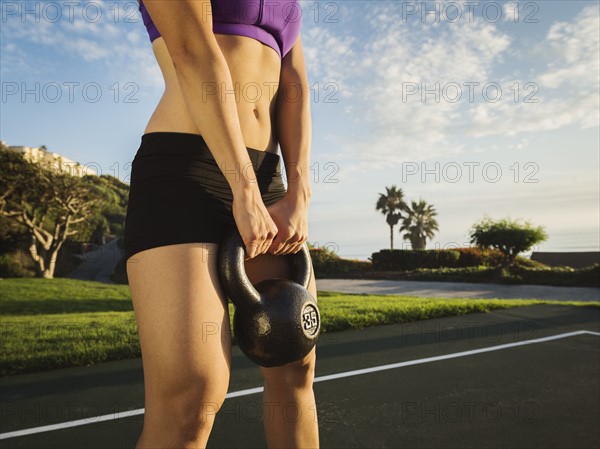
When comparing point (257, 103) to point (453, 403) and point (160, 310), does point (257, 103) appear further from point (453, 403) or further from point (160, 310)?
point (453, 403)

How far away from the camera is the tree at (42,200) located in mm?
19391

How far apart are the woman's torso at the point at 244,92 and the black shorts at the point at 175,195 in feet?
0.19

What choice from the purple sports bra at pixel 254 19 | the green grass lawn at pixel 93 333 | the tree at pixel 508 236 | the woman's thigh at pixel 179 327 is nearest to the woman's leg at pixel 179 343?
the woman's thigh at pixel 179 327

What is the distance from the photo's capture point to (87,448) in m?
2.15

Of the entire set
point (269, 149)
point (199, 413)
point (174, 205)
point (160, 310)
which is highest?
point (269, 149)

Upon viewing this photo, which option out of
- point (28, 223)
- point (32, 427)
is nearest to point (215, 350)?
point (32, 427)

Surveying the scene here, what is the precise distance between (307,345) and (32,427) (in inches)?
82.6

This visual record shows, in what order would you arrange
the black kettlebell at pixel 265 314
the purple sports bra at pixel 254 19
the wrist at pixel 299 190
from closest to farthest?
the black kettlebell at pixel 265 314 < the purple sports bra at pixel 254 19 < the wrist at pixel 299 190

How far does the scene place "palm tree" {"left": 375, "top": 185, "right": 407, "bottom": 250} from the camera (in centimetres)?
3938

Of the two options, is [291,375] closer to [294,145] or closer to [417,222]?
[294,145]

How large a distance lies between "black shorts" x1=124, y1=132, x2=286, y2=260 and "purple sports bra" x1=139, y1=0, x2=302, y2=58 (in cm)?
38

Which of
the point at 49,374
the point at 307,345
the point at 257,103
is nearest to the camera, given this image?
the point at 307,345

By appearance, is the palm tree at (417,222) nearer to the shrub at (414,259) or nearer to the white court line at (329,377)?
the shrub at (414,259)

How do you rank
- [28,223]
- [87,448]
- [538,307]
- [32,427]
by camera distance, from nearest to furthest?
[87,448] < [32,427] < [538,307] < [28,223]
